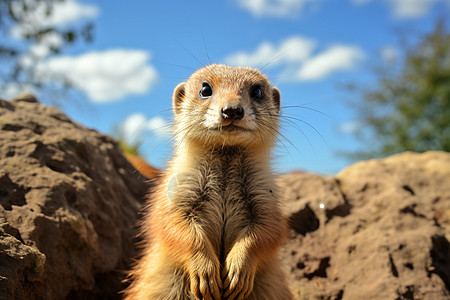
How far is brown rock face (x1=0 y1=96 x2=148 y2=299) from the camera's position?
12.6ft

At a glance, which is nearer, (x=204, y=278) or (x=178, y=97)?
(x=204, y=278)

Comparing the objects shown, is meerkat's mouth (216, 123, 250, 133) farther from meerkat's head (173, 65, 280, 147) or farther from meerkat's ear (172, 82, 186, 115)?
meerkat's ear (172, 82, 186, 115)

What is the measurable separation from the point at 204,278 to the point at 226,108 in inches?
59.3

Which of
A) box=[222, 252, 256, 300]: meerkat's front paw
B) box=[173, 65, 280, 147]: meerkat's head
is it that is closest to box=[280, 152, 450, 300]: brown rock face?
box=[173, 65, 280, 147]: meerkat's head

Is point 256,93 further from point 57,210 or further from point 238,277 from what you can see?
point 57,210

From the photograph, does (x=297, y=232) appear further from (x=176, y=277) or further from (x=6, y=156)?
(x=6, y=156)

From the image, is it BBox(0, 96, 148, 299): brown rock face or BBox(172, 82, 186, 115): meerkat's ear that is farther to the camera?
BBox(172, 82, 186, 115): meerkat's ear

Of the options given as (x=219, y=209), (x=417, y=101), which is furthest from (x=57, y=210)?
(x=417, y=101)

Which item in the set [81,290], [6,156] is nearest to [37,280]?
[81,290]

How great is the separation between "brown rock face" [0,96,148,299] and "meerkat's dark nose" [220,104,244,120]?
203 cm

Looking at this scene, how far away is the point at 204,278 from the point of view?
3670 millimetres

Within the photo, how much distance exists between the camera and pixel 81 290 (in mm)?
4637

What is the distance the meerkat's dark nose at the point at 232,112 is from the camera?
12.5 feet

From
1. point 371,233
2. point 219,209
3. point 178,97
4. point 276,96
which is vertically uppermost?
point 276,96
